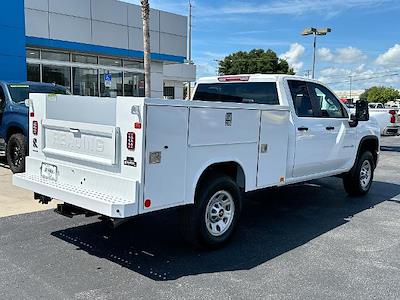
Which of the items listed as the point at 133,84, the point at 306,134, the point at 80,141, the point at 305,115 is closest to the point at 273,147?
the point at 306,134

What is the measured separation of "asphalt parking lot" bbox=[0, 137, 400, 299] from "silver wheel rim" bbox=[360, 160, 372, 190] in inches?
49.9

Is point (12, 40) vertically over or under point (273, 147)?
over

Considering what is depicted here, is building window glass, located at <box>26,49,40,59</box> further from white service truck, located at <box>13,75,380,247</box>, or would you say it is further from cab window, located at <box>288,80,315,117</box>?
cab window, located at <box>288,80,315,117</box>

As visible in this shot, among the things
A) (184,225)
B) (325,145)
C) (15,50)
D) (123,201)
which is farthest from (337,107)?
(15,50)

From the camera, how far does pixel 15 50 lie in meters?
16.9

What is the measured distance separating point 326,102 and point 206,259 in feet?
12.1

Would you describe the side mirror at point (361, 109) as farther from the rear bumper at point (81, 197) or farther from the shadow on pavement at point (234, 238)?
the rear bumper at point (81, 197)

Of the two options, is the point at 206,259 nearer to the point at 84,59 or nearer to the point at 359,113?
the point at 359,113

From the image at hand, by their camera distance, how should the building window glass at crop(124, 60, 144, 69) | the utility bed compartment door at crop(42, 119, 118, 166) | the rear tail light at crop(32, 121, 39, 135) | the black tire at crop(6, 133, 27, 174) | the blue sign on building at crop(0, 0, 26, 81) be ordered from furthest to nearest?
the building window glass at crop(124, 60, 144, 69) → the blue sign on building at crop(0, 0, 26, 81) → the black tire at crop(6, 133, 27, 174) → the rear tail light at crop(32, 121, 39, 135) → the utility bed compartment door at crop(42, 119, 118, 166)

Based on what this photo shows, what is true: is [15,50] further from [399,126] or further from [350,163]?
[399,126]

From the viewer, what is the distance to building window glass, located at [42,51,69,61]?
19312mm

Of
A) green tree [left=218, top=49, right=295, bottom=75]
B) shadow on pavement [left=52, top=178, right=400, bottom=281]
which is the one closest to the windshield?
shadow on pavement [left=52, top=178, right=400, bottom=281]

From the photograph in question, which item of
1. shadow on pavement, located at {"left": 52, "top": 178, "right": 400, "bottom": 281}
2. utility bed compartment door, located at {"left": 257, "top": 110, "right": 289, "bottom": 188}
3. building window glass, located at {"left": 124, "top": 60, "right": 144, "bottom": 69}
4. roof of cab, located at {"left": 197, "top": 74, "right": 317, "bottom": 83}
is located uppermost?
building window glass, located at {"left": 124, "top": 60, "right": 144, "bottom": 69}

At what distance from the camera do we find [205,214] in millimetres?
4969
